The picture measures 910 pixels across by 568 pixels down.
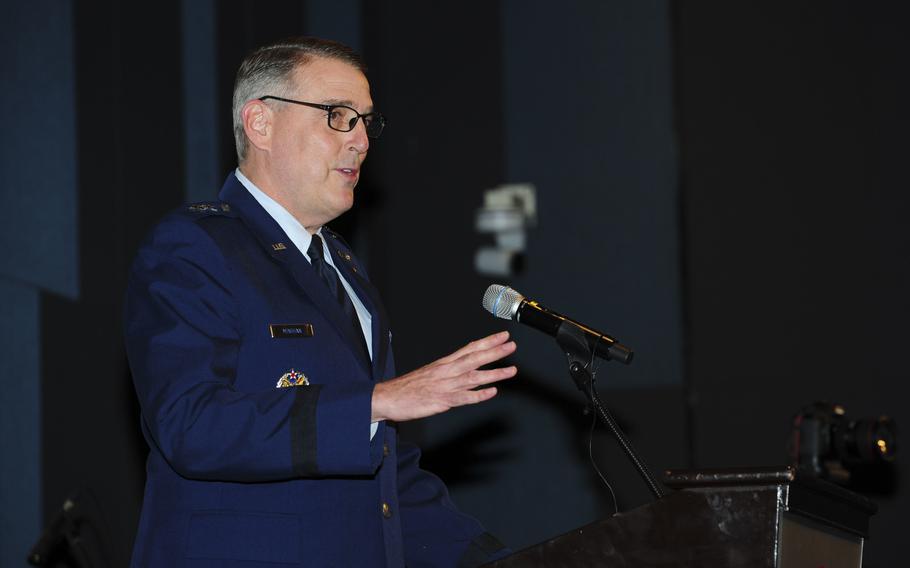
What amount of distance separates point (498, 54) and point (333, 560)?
3738 millimetres

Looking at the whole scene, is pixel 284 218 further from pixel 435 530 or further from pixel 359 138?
pixel 435 530

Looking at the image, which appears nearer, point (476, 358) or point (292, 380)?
point (476, 358)

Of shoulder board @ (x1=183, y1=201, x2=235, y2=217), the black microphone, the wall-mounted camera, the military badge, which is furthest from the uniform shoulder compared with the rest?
the wall-mounted camera

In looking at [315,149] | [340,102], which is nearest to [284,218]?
[315,149]

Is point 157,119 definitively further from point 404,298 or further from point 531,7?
point 531,7

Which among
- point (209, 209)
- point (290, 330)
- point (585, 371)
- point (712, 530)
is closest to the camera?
point (712, 530)

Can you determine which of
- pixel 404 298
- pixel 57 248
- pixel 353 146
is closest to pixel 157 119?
pixel 57 248

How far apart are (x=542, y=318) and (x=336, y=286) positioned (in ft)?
1.62

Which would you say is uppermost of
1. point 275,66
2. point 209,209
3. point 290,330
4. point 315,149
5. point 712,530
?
point 275,66

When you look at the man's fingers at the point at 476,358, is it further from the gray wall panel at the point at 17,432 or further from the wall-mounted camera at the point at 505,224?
A: the wall-mounted camera at the point at 505,224

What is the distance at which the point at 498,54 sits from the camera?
5.37m

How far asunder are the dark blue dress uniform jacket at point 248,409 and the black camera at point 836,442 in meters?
1.87

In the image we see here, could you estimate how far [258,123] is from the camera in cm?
239

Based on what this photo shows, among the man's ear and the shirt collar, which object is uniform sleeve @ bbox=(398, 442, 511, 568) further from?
the man's ear
